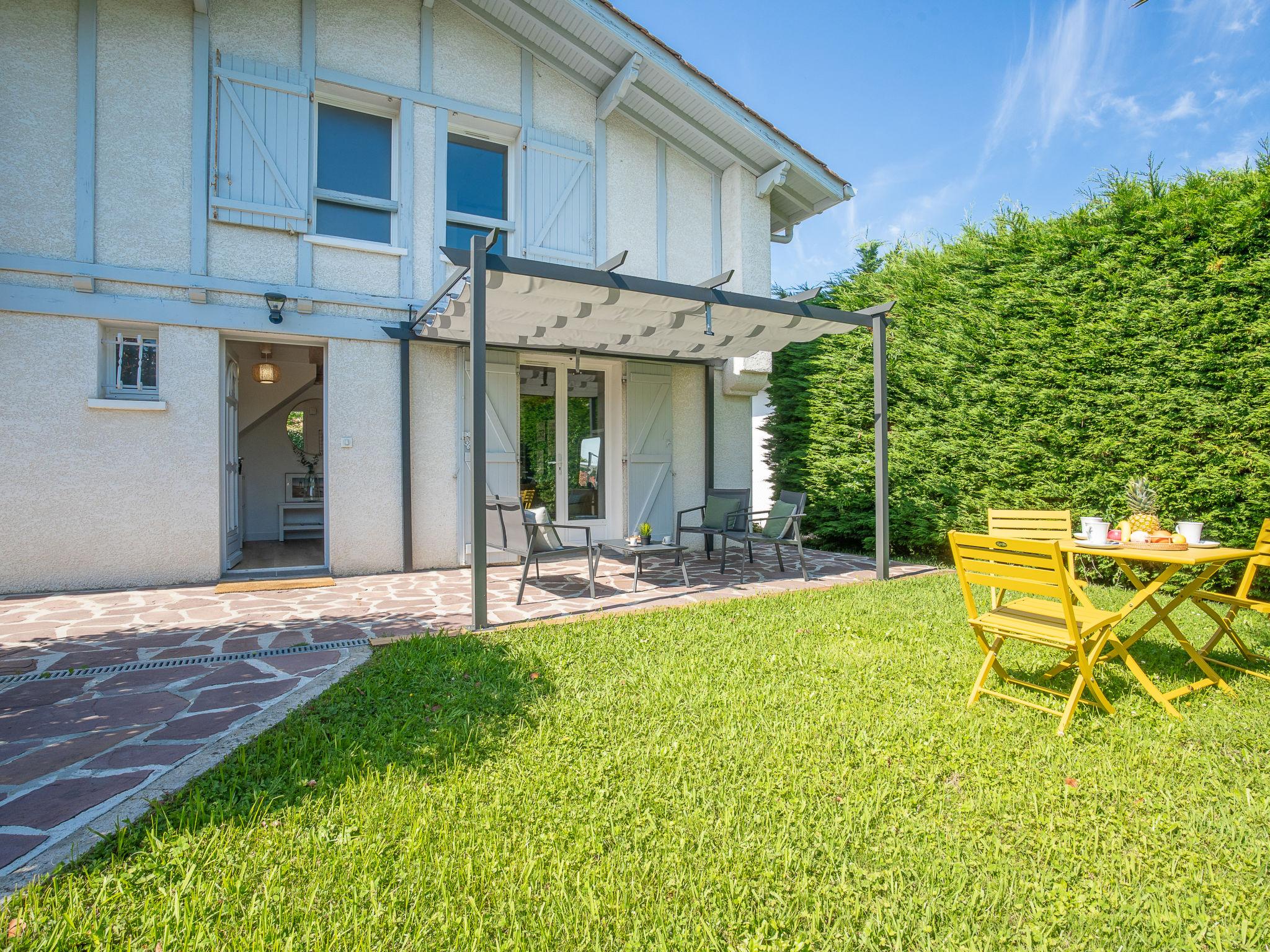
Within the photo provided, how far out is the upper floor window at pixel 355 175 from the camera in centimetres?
684

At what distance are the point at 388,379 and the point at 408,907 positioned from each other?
19.7 feet

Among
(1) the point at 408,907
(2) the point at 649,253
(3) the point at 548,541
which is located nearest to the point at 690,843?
(1) the point at 408,907

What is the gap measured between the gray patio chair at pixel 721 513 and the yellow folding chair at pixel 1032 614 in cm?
343

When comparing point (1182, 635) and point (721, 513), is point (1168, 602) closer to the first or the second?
point (1182, 635)

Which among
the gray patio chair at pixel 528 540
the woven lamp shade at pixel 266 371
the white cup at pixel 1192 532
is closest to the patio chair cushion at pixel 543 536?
the gray patio chair at pixel 528 540

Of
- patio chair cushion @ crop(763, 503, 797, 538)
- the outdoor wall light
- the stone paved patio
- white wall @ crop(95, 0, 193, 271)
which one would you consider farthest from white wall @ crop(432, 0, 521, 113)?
patio chair cushion @ crop(763, 503, 797, 538)

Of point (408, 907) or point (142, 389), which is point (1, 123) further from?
point (408, 907)

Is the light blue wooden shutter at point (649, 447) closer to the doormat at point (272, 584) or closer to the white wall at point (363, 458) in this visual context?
the white wall at point (363, 458)

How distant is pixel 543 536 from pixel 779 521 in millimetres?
2653

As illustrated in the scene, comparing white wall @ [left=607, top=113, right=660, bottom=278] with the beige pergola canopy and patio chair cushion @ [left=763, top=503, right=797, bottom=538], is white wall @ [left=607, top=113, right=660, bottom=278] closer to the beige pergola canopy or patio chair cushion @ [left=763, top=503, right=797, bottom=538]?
the beige pergola canopy

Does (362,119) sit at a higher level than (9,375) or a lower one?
higher

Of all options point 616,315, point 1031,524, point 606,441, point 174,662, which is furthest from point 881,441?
point 174,662

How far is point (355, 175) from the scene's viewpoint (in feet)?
23.0

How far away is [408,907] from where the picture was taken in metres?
1.80
